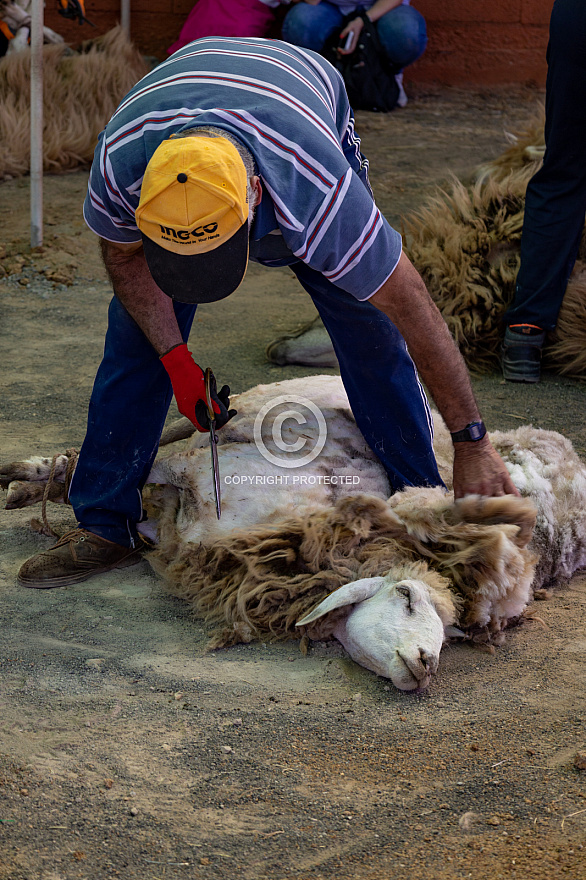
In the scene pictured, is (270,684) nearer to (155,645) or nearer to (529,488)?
(155,645)

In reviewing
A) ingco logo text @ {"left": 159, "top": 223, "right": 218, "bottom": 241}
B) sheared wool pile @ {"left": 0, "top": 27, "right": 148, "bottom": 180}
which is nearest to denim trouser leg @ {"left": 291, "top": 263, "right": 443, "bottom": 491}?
ingco logo text @ {"left": 159, "top": 223, "right": 218, "bottom": 241}

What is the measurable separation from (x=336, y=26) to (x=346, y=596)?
17.4 ft

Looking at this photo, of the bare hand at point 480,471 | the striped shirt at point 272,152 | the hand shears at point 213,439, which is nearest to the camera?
the striped shirt at point 272,152

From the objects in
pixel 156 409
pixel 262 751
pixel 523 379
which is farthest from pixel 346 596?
pixel 523 379

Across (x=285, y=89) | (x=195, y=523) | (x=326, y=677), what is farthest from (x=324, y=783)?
(x=285, y=89)

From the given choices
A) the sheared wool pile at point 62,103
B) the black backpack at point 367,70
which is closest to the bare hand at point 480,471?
the sheared wool pile at point 62,103

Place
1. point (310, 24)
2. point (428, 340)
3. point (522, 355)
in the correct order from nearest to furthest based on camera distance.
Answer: point (428, 340) < point (522, 355) < point (310, 24)

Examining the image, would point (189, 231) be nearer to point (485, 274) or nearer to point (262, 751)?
point (262, 751)

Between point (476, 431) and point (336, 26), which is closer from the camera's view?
point (476, 431)

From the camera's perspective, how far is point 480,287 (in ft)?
11.8

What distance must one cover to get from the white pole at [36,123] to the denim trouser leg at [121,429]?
2581 millimetres

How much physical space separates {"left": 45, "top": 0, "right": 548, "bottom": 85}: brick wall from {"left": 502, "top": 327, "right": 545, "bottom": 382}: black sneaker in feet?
13.4

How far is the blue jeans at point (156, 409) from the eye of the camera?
7.14ft

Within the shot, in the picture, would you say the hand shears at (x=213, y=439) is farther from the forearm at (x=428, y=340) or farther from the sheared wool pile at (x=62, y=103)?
the sheared wool pile at (x=62, y=103)
